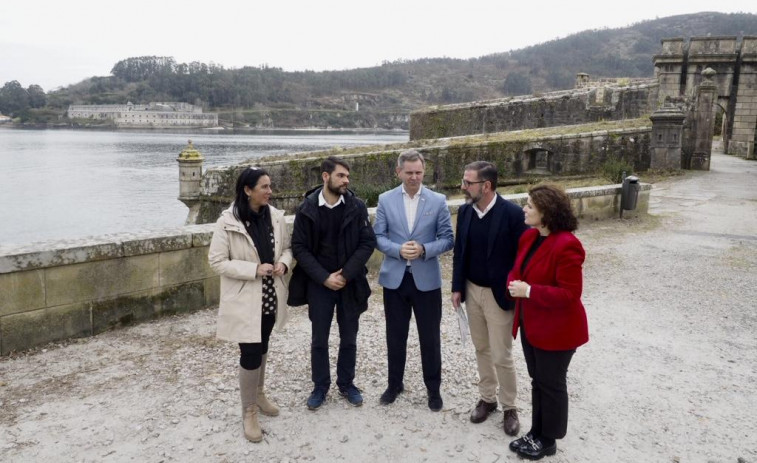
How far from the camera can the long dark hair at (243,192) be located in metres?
3.15

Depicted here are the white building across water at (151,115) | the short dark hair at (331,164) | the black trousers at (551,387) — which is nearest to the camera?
the black trousers at (551,387)

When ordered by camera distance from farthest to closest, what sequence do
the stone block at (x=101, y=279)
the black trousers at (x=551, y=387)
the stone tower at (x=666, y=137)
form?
the stone tower at (x=666, y=137)
the stone block at (x=101, y=279)
the black trousers at (x=551, y=387)

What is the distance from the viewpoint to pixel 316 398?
347 centimetres

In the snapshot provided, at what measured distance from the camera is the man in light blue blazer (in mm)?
3455

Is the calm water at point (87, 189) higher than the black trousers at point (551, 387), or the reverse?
the black trousers at point (551, 387)

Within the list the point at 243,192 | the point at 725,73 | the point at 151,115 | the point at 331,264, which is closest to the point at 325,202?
the point at 331,264

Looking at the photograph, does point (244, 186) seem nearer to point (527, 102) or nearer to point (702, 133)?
point (702, 133)

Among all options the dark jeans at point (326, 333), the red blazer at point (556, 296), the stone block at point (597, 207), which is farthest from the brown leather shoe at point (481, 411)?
the stone block at point (597, 207)

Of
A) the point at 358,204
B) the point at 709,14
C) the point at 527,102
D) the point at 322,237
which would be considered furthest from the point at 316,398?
the point at 709,14

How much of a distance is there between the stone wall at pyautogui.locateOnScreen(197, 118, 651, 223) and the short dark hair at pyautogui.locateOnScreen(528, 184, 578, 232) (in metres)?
12.6

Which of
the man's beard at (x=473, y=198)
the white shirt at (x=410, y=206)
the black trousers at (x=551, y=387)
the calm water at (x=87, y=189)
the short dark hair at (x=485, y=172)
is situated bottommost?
the calm water at (x=87, y=189)

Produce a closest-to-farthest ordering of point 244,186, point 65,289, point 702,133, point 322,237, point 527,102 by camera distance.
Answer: point 244,186, point 322,237, point 65,289, point 702,133, point 527,102

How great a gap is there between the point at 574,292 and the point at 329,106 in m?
126

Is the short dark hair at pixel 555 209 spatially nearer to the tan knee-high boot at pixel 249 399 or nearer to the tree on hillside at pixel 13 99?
the tan knee-high boot at pixel 249 399
